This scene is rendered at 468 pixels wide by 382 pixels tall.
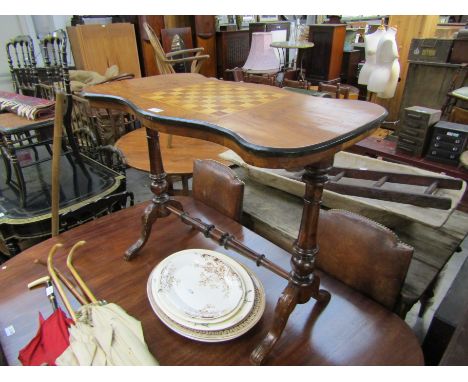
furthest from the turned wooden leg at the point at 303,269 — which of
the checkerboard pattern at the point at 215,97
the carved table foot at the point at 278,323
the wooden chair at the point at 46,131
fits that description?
the wooden chair at the point at 46,131

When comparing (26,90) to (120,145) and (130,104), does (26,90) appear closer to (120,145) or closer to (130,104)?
(120,145)

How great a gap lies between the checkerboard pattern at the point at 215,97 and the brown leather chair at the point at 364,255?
0.43 meters

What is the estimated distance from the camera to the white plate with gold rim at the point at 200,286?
85 cm

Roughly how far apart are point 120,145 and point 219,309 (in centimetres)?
220

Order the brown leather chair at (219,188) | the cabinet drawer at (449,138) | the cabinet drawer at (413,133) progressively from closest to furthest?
1. the brown leather chair at (219,188)
2. the cabinet drawer at (449,138)
3. the cabinet drawer at (413,133)

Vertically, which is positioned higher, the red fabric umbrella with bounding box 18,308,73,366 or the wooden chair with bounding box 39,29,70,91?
the wooden chair with bounding box 39,29,70,91

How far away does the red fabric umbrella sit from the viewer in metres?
0.71

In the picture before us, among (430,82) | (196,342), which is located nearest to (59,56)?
(196,342)

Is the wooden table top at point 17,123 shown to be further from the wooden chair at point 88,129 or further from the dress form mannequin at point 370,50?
the dress form mannequin at point 370,50

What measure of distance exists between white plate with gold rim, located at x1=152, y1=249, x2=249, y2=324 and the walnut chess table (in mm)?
79

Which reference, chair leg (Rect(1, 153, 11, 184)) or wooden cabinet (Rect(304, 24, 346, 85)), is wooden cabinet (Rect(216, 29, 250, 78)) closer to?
wooden cabinet (Rect(304, 24, 346, 85))

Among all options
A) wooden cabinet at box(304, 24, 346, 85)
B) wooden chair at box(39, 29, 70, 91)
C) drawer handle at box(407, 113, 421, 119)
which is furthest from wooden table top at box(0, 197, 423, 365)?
wooden cabinet at box(304, 24, 346, 85)

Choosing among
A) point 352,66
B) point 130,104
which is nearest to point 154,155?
point 130,104

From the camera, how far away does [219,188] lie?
1.40m
